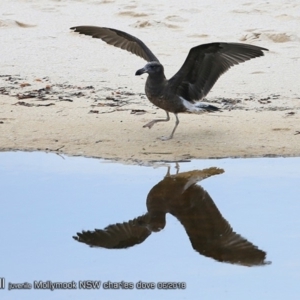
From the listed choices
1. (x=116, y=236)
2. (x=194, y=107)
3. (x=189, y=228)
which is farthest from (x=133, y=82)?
(x=116, y=236)

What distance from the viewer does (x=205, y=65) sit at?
27.5ft

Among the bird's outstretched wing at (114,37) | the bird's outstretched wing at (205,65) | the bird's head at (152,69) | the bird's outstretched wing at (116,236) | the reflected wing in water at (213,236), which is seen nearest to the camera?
the reflected wing in water at (213,236)

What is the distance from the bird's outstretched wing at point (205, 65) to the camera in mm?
8219

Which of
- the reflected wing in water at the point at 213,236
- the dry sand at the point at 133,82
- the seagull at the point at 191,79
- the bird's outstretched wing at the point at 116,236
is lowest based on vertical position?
the dry sand at the point at 133,82

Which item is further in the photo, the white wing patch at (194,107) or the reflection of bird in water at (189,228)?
the white wing patch at (194,107)

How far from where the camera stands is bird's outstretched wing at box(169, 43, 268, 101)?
822 centimetres

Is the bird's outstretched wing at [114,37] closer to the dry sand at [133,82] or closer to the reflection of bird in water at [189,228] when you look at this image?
the dry sand at [133,82]

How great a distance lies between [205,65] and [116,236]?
9.14 feet

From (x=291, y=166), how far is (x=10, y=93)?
141 inches

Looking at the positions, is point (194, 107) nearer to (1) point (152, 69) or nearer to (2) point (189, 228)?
(1) point (152, 69)

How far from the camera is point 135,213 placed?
646 cm

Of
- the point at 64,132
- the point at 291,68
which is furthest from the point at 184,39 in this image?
the point at 64,132

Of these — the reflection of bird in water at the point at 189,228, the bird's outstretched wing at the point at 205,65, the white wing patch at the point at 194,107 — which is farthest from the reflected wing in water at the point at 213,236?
the bird's outstretched wing at the point at 205,65

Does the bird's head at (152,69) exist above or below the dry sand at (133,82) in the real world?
above
